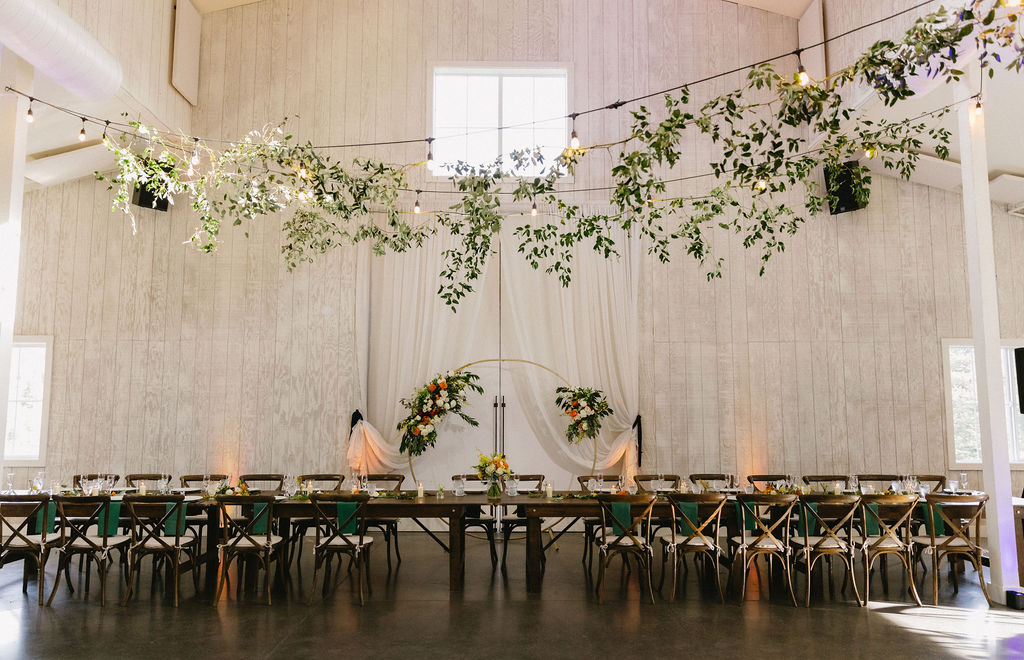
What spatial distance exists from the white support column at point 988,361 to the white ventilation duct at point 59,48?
7.63 metres

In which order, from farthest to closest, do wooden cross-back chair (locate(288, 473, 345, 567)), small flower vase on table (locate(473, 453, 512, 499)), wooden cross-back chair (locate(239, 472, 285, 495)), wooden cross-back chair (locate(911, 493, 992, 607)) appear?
1. wooden cross-back chair (locate(239, 472, 285, 495))
2. wooden cross-back chair (locate(288, 473, 345, 567))
3. small flower vase on table (locate(473, 453, 512, 499))
4. wooden cross-back chair (locate(911, 493, 992, 607))

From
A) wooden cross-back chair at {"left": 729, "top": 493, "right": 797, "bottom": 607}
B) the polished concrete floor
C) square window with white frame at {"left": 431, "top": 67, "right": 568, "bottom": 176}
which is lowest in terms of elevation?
the polished concrete floor

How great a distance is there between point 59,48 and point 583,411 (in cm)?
642

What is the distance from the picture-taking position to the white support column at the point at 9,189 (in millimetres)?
5941

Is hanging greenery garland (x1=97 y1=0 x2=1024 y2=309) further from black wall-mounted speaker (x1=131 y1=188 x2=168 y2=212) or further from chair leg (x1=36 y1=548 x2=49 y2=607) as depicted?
chair leg (x1=36 y1=548 x2=49 y2=607)

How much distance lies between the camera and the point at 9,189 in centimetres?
604

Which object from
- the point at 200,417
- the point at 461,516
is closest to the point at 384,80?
the point at 200,417

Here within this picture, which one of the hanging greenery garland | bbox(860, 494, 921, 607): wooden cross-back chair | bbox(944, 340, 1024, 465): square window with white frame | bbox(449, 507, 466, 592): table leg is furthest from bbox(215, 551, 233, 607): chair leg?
bbox(944, 340, 1024, 465): square window with white frame

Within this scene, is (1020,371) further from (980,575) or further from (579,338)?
(579,338)

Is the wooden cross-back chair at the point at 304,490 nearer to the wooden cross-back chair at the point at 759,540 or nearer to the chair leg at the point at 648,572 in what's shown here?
the chair leg at the point at 648,572

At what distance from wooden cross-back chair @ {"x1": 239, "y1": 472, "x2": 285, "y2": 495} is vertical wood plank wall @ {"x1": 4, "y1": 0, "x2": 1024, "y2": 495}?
0.23 meters

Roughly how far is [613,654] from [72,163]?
867 cm

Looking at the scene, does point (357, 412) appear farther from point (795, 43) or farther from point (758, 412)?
point (795, 43)

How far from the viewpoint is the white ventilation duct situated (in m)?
5.59
